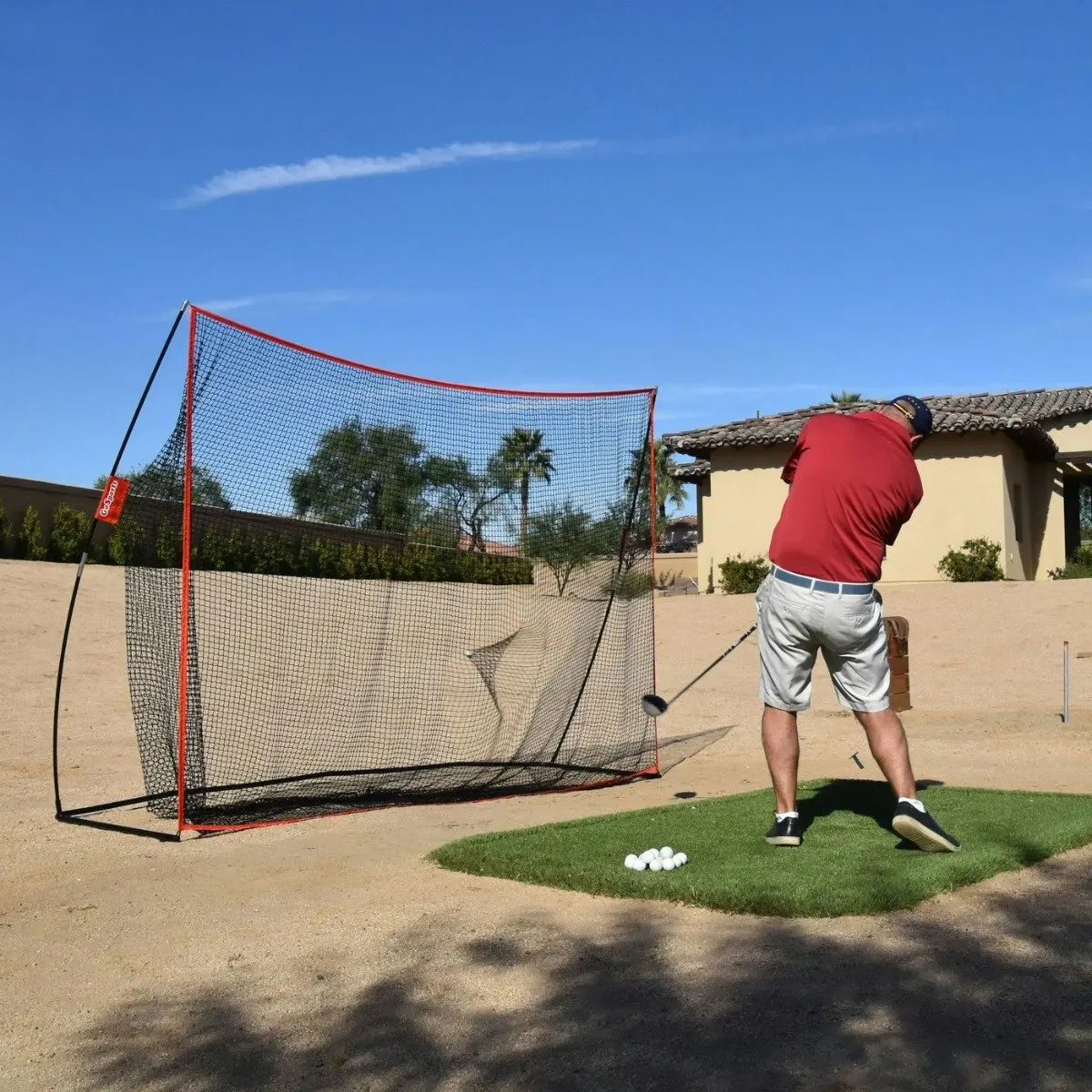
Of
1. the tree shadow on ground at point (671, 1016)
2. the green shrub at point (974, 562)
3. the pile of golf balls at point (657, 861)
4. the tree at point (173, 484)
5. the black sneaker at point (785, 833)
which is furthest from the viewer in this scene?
the green shrub at point (974, 562)

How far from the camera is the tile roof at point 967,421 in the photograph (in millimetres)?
24641

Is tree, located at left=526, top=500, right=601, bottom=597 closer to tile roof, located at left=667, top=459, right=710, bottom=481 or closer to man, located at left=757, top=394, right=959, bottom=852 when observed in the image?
man, located at left=757, top=394, right=959, bottom=852

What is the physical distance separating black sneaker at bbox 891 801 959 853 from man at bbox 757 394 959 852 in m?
0.03

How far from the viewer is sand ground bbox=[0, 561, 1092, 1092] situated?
3488 millimetres

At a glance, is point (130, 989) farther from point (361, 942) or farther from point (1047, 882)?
point (1047, 882)

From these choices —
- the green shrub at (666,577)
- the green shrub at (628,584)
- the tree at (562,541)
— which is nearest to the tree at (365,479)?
the tree at (562,541)

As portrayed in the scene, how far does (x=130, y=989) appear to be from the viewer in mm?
4438

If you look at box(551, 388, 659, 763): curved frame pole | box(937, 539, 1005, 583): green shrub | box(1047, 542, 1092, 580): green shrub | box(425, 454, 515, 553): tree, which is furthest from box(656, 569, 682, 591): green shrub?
box(425, 454, 515, 553): tree

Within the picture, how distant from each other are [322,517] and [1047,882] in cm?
482

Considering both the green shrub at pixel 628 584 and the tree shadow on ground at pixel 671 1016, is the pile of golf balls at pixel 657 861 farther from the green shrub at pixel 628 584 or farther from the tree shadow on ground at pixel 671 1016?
the green shrub at pixel 628 584

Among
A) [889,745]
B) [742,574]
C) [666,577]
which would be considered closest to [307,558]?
[889,745]

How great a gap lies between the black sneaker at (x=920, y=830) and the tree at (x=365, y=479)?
A: 13.5 ft

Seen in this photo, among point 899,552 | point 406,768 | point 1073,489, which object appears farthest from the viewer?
point 1073,489

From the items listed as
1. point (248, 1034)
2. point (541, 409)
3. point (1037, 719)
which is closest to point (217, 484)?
point (541, 409)
